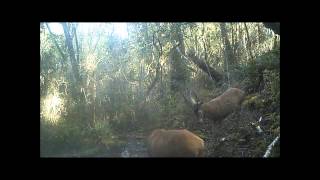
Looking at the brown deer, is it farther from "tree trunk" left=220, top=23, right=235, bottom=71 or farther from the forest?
"tree trunk" left=220, top=23, right=235, bottom=71

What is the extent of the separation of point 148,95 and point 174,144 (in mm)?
591

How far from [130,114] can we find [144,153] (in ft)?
1.45

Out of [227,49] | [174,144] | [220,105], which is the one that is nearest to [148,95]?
[174,144]

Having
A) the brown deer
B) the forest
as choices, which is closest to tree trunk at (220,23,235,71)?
the forest

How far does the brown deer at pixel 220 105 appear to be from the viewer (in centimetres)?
502

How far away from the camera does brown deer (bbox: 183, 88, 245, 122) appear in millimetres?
5020

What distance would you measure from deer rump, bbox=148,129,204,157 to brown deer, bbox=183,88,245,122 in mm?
240

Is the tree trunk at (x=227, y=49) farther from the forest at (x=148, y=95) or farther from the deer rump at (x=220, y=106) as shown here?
the deer rump at (x=220, y=106)

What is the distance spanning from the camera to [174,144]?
5023 mm

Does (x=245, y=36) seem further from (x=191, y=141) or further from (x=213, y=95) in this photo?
(x=191, y=141)

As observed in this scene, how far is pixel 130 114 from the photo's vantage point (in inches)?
199

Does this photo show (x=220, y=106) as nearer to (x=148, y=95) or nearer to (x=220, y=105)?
(x=220, y=105)
